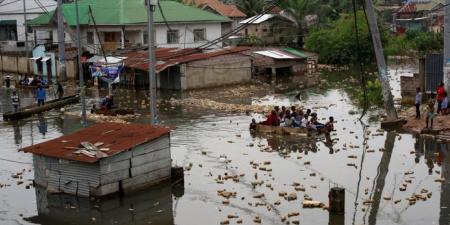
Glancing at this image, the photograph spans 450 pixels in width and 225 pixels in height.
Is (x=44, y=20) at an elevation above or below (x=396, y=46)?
above

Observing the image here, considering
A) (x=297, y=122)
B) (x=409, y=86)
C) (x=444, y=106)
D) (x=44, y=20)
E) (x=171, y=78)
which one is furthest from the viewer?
(x=44, y=20)

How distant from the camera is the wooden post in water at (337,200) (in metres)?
16.5

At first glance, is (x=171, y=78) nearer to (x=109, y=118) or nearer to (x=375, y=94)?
(x=109, y=118)

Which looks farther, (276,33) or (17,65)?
(276,33)

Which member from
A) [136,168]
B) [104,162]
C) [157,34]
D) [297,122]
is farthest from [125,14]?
[104,162]

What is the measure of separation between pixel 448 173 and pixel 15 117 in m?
22.0

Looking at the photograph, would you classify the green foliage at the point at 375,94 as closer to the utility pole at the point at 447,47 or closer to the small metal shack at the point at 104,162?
the utility pole at the point at 447,47

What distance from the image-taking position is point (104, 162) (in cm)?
1812

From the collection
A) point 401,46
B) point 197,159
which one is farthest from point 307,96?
point 401,46

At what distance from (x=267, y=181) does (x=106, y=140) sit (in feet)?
16.3

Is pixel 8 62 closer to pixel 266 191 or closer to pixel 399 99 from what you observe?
pixel 399 99

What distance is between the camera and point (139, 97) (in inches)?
1646

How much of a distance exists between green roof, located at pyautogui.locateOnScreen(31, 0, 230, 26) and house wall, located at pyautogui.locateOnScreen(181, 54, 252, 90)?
12591 mm

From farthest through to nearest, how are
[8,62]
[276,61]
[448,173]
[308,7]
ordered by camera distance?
[308,7], [8,62], [276,61], [448,173]
